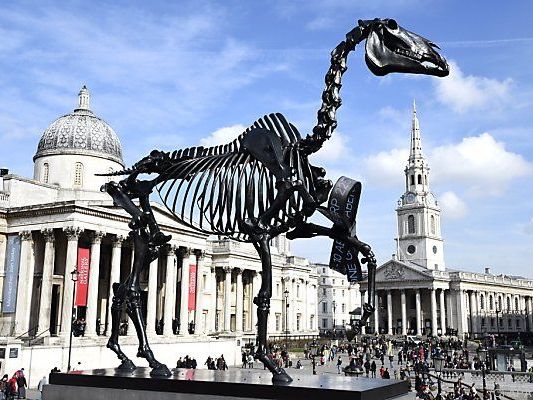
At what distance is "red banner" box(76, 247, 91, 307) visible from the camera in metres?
39.1

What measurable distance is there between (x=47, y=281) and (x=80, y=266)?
9.28 ft

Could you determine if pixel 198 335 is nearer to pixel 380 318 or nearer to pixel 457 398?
pixel 457 398

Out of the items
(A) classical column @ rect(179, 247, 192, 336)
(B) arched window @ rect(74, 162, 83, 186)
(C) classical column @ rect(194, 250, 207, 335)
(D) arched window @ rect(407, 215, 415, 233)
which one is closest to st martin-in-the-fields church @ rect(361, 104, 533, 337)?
(D) arched window @ rect(407, 215, 415, 233)

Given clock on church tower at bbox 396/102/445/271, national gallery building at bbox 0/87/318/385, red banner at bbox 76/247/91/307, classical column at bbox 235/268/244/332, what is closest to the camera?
national gallery building at bbox 0/87/318/385

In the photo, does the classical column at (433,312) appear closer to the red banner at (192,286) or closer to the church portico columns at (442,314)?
the church portico columns at (442,314)

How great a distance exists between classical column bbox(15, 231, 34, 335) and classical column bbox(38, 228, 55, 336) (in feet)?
3.64

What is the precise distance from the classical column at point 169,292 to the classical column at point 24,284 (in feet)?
34.4

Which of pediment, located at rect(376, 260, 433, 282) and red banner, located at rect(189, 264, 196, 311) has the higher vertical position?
pediment, located at rect(376, 260, 433, 282)

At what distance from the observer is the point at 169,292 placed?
47719mm

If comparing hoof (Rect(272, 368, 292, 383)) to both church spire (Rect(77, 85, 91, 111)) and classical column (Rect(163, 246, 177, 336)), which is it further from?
church spire (Rect(77, 85, 91, 111))

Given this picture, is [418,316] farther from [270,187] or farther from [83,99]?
[270,187]

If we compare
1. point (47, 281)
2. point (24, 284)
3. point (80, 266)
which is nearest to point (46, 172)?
point (24, 284)

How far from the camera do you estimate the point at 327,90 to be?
1145 centimetres

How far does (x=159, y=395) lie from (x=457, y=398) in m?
18.3
